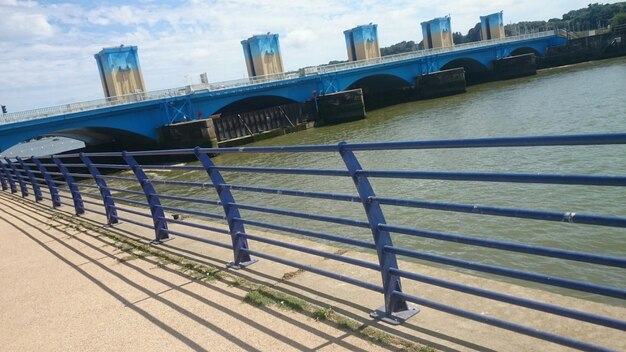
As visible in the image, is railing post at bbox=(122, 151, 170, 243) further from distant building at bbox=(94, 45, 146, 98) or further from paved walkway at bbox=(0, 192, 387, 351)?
distant building at bbox=(94, 45, 146, 98)

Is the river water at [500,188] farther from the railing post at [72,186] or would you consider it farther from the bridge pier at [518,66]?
Answer: the bridge pier at [518,66]

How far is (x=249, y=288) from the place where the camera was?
155 inches

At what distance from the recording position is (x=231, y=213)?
4.42 m

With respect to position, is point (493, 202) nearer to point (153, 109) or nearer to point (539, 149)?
point (539, 149)

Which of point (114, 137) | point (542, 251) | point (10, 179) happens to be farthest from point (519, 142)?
point (114, 137)

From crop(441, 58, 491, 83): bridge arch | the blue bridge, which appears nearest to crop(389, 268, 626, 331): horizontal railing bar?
the blue bridge

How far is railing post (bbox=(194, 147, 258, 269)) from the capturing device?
4344 millimetres

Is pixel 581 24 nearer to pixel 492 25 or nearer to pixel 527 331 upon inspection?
pixel 492 25

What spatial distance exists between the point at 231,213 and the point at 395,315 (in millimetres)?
1891

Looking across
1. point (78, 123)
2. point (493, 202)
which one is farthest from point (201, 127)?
point (493, 202)

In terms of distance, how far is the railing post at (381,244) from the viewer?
2959 mm

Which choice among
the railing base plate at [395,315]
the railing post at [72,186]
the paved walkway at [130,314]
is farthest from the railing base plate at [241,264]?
the railing post at [72,186]

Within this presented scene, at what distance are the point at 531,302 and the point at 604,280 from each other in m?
3.90

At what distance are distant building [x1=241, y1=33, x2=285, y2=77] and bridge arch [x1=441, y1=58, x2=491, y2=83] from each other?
62.3 ft
